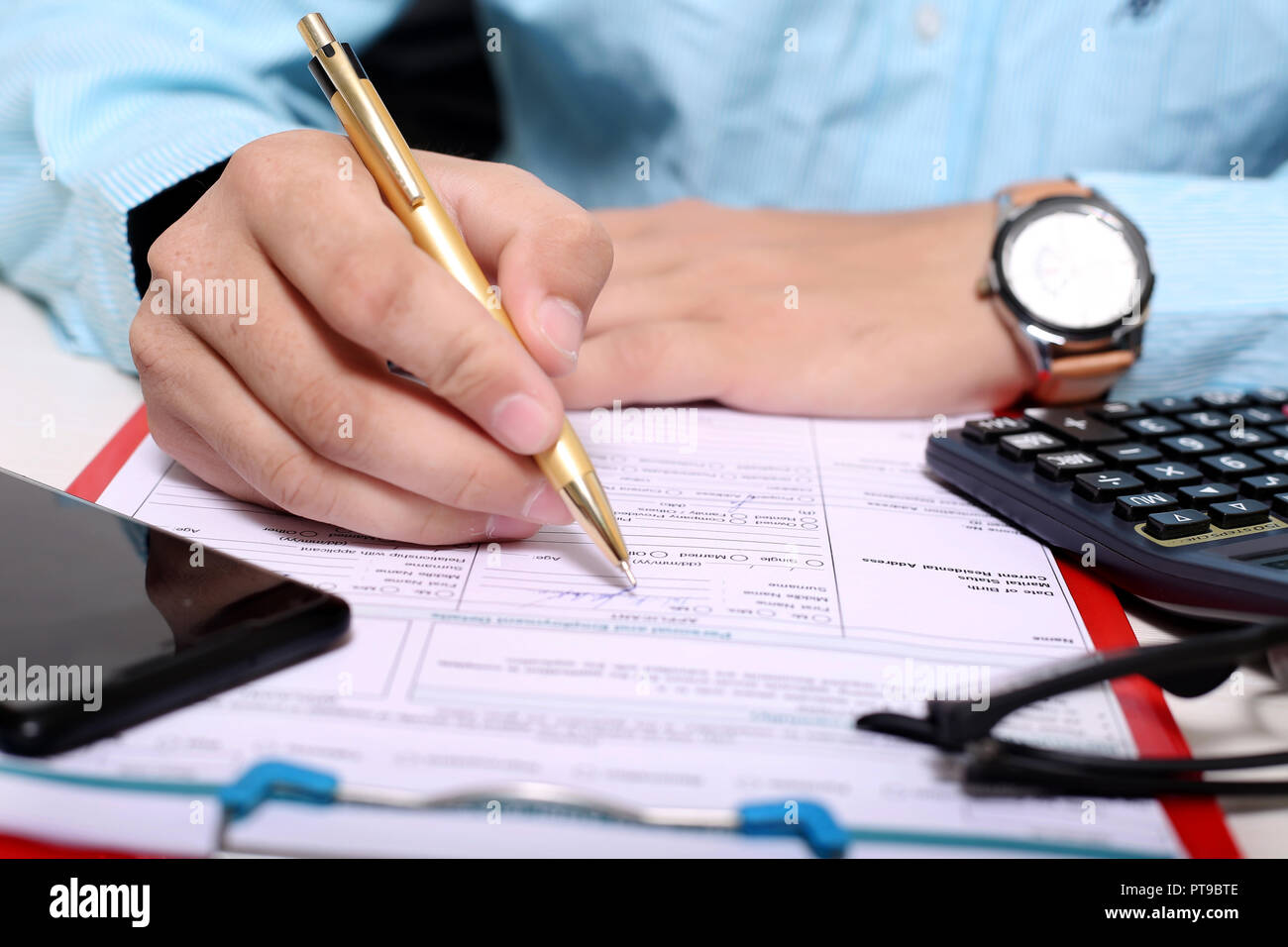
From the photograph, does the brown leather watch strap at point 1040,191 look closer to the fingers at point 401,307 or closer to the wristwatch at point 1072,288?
the wristwatch at point 1072,288

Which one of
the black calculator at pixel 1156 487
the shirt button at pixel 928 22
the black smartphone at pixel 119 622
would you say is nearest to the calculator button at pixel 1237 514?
the black calculator at pixel 1156 487

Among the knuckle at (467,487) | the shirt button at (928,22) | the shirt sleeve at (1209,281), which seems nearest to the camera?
the knuckle at (467,487)

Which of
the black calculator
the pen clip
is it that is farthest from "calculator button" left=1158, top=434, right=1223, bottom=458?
the pen clip

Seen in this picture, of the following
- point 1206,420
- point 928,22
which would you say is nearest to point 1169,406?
point 1206,420

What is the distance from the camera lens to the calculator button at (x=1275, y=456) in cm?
39

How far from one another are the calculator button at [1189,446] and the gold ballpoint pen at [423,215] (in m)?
0.26

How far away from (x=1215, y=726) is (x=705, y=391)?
0.93 ft

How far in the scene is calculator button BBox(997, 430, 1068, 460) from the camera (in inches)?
16.0

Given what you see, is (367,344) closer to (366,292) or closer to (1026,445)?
(366,292)

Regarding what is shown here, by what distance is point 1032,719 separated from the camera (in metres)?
0.28

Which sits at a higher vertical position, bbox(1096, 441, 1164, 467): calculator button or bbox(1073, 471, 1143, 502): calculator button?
bbox(1096, 441, 1164, 467): calculator button

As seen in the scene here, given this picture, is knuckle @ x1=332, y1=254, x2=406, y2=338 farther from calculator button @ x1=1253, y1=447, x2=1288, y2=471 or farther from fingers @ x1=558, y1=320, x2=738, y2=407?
calculator button @ x1=1253, y1=447, x2=1288, y2=471

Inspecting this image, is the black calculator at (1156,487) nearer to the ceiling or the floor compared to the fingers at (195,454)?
nearer to the floor

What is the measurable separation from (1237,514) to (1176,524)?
0.03 metres
